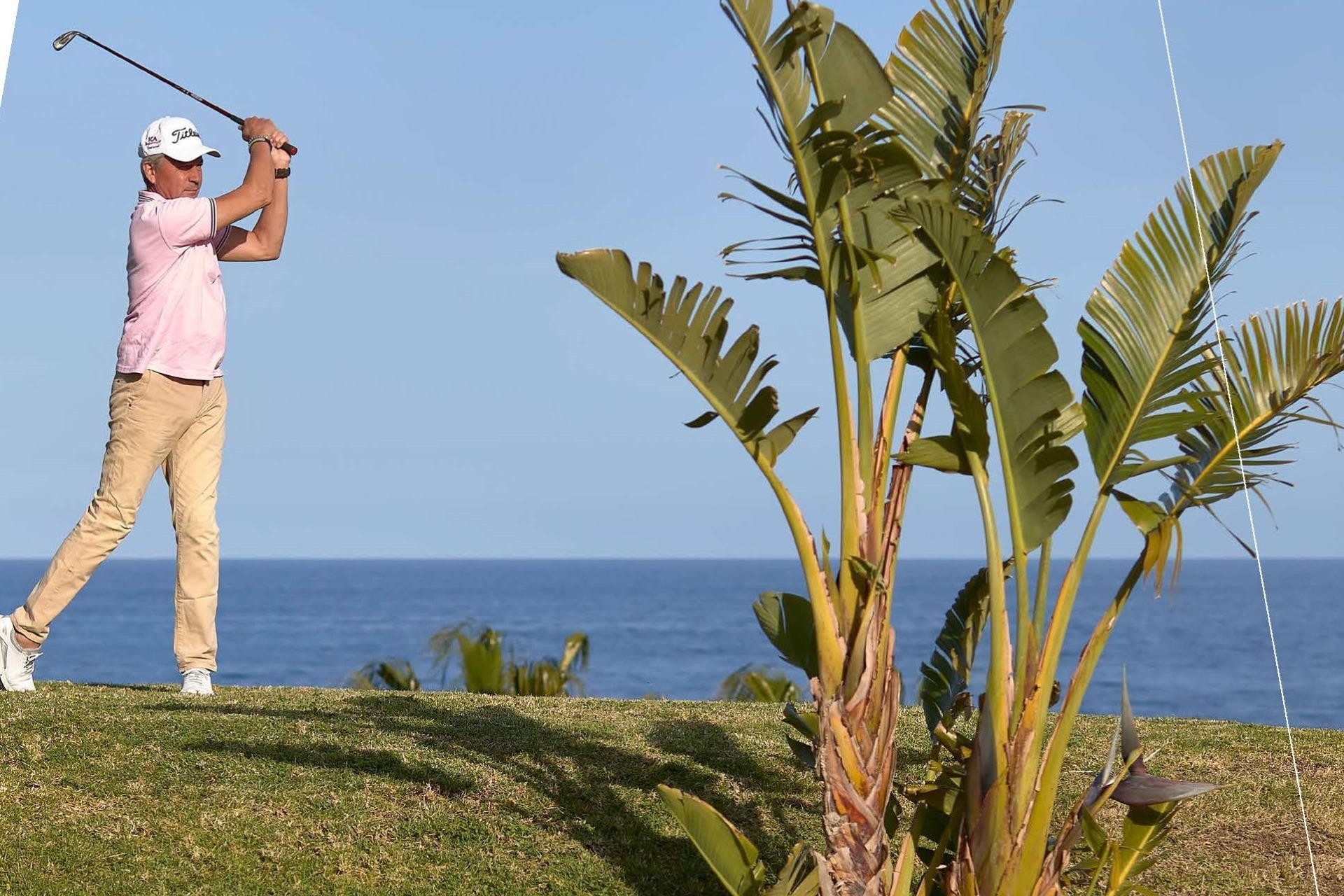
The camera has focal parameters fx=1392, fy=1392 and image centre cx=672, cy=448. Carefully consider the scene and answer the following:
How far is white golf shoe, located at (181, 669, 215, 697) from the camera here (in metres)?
7.18

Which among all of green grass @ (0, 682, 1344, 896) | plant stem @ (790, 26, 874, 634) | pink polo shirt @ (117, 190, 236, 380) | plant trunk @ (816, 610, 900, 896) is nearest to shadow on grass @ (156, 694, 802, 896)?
green grass @ (0, 682, 1344, 896)

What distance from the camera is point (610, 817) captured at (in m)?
5.50

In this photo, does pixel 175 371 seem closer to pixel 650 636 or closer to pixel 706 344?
pixel 706 344

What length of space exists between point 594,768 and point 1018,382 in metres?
2.78

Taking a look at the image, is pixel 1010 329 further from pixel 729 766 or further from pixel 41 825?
pixel 41 825

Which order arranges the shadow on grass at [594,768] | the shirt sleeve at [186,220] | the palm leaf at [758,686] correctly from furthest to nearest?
1. the palm leaf at [758,686]
2. the shirt sleeve at [186,220]
3. the shadow on grass at [594,768]

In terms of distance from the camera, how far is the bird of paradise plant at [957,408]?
4148 millimetres

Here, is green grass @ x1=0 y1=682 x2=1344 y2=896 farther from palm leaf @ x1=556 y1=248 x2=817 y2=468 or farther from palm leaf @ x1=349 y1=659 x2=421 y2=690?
palm leaf @ x1=349 y1=659 x2=421 y2=690

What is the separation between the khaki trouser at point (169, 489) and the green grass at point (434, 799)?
21.2 inches

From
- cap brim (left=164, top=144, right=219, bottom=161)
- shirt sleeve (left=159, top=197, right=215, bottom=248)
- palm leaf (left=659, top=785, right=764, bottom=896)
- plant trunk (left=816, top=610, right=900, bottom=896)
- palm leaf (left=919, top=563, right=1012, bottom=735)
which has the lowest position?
palm leaf (left=659, top=785, right=764, bottom=896)

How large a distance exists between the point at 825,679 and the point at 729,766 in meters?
2.21

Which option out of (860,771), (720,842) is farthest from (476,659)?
(860,771)

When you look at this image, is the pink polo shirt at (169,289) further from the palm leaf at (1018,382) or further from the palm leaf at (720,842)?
the palm leaf at (1018,382)

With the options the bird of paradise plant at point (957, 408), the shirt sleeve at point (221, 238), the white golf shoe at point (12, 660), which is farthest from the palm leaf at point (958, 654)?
the white golf shoe at point (12, 660)
